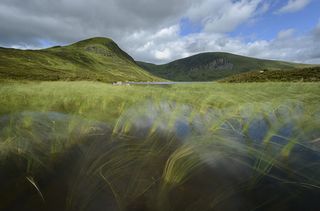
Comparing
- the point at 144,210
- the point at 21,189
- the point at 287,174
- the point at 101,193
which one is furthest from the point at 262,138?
the point at 21,189

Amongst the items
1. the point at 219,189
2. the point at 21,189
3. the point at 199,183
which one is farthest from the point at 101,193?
the point at 219,189

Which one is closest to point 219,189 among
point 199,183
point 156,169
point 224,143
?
point 199,183

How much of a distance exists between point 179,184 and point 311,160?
85.8 inches

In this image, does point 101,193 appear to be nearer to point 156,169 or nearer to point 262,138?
point 156,169

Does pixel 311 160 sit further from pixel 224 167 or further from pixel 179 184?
pixel 179 184

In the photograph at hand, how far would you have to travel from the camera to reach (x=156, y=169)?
2.81 m

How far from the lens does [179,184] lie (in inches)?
97.7

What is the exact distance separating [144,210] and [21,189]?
5.28 feet

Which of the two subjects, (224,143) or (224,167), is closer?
(224,167)

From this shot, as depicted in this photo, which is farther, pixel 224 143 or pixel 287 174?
pixel 224 143

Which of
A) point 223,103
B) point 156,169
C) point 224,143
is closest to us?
point 156,169

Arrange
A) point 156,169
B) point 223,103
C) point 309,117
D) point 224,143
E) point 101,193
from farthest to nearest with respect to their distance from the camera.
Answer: point 223,103 → point 309,117 → point 224,143 → point 156,169 → point 101,193

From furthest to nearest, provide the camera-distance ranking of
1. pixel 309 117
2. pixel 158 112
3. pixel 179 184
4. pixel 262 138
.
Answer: pixel 158 112
pixel 309 117
pixel 262 138
pixel 179 184

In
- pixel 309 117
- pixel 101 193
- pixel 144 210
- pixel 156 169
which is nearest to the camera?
pixel 144 210
